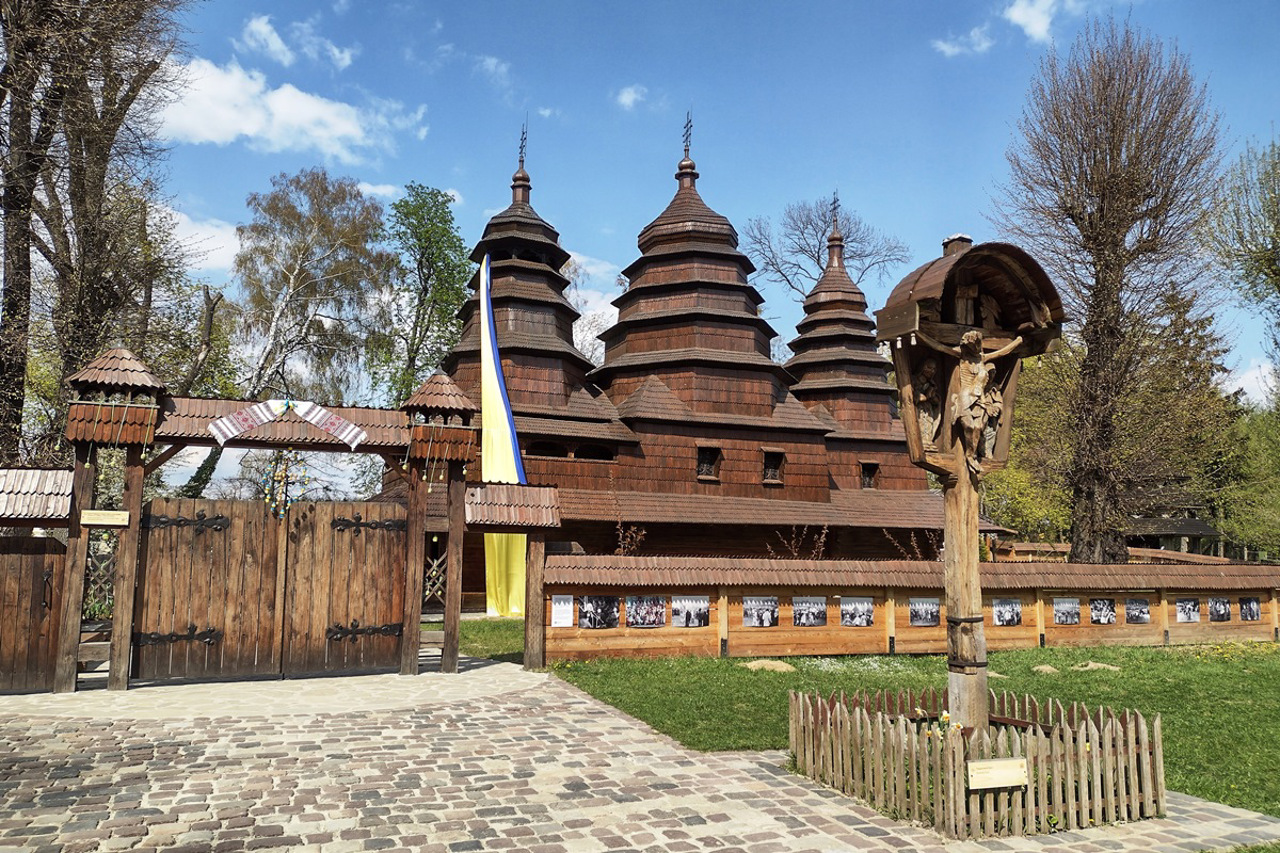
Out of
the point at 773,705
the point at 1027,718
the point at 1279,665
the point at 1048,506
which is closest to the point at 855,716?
the point at 1027,718

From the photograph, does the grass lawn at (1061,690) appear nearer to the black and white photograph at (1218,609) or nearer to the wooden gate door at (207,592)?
the black and white photograph at (1218,609)

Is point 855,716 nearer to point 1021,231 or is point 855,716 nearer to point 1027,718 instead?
point 1027,718

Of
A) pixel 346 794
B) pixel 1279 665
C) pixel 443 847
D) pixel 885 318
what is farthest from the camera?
pixel 1279 665

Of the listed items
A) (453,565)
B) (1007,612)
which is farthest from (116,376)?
(1007,612)

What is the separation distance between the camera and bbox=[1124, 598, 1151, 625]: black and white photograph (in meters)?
18.7

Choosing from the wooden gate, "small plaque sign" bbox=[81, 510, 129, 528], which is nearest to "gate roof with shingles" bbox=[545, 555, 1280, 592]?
the wooden gate

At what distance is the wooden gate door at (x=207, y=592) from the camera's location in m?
11.7

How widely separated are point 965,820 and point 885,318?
407 centimetres

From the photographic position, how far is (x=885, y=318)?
7.43 meters

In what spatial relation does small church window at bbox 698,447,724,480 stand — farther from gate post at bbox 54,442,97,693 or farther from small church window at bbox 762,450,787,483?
gate post at bbox 54,442,97,693

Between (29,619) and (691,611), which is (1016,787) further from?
(29,619)

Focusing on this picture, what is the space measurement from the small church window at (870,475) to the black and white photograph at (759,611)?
18.0m

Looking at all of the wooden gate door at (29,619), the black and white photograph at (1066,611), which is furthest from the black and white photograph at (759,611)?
the wooden gate door at (29,619)

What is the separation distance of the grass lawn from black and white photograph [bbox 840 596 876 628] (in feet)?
2.62
